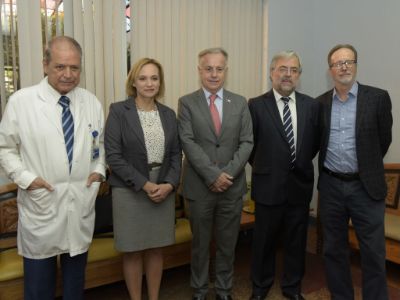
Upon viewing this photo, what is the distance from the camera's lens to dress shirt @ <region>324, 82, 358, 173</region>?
7.42 feet

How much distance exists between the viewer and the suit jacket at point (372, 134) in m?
2.21

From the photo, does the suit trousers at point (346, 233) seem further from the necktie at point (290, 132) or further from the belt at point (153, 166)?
the belt at point (153, 166)

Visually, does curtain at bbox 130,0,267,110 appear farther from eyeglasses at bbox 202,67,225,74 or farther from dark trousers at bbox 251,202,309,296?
dark trousers at bbox 251,202,309,296

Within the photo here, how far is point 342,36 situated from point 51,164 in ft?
10.7

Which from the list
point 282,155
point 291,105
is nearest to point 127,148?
point 282,155

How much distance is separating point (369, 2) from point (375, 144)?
2.05 m

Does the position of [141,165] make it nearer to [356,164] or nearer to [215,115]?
[215,115]

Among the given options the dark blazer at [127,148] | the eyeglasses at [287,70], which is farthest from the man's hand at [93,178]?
the eyeglasses at [287,70]

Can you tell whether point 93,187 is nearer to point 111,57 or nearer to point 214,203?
point 214,203

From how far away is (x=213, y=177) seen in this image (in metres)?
2.24

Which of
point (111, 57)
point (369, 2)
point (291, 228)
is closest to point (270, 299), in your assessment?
point (291, 228)

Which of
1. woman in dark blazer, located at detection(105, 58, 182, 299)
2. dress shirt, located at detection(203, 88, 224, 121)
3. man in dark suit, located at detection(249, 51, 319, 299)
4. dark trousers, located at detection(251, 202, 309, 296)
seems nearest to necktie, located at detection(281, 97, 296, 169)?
man in dark suit, located at detection(249, 51, 319, 299)

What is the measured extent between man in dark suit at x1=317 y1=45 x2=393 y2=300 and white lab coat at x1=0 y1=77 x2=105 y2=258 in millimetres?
1424

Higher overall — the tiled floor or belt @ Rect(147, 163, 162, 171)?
belt @ Rect(147, 163, 162, 171)
